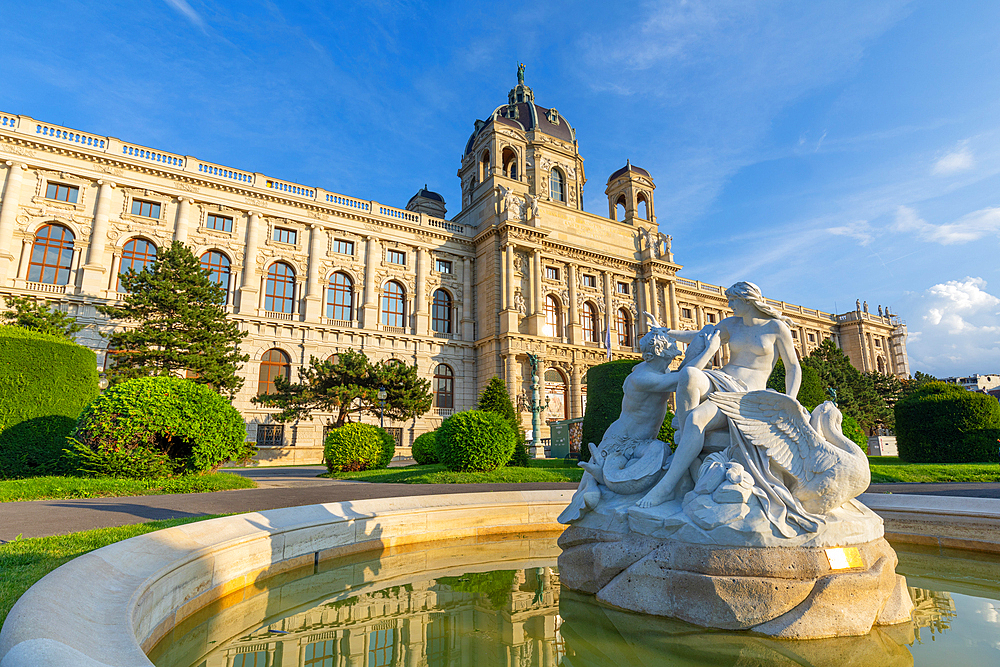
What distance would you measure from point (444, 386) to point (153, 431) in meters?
22.7

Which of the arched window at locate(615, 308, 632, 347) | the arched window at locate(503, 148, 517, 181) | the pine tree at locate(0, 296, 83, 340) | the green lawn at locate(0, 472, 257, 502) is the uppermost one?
the arched window at locate(503, 148, 517, 181)

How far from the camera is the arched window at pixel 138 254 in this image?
26.8 metres

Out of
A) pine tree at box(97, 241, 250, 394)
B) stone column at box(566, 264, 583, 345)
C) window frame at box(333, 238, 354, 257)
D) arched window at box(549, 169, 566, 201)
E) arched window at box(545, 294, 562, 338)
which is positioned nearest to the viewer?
pine tree at box(97, 241, 250, 394)

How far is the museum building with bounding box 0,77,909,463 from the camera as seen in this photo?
2547 centimetres

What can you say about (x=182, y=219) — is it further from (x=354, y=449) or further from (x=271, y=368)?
(x=354, y=449)

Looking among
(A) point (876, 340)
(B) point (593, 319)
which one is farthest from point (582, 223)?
(A) point (876, 340)

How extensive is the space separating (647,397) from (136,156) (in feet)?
105

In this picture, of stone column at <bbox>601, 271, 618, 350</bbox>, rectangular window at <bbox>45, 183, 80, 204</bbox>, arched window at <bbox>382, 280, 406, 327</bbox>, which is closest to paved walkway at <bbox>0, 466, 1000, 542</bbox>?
arched window at <bbox>382, 280, 406, 327</bbox>

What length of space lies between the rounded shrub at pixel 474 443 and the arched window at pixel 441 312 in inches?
801

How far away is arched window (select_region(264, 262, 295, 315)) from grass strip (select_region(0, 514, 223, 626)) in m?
26.3

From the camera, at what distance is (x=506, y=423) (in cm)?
1570

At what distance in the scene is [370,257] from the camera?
108 ft

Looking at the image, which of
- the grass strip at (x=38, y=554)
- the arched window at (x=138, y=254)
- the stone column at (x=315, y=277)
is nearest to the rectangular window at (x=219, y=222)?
the arched window at (x=138, y=254)

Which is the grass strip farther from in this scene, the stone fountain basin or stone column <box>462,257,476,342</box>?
stone column <box>462,257,476,342</box>
